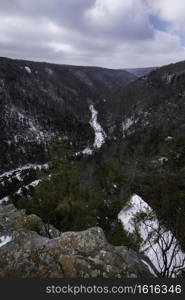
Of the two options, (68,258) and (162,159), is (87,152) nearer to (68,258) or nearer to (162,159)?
(162,159)

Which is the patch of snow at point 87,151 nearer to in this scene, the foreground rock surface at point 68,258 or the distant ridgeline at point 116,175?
the distant ridgeline at point 116,175

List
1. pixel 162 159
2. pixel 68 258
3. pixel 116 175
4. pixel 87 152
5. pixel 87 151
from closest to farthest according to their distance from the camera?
pixel 68 258
pixel 116 175
pixel 162 159
pixel 87 152
pixel 87 151

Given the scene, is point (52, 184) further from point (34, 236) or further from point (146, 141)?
point (146, 141)

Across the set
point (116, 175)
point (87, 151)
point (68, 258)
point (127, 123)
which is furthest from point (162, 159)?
point (127, 123)

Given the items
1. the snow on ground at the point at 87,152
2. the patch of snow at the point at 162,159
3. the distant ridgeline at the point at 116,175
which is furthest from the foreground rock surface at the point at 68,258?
the snow on ground at the point at 87,152

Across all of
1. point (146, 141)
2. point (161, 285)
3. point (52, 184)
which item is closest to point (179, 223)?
point (161, 285)

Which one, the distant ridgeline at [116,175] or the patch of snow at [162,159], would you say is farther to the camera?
the patch of snow at [162,159]

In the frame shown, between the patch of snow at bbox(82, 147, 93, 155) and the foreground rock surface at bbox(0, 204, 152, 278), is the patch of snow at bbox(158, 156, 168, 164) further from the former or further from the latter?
Answer: the patch of snow at bbox(82, 147, 93, 155)

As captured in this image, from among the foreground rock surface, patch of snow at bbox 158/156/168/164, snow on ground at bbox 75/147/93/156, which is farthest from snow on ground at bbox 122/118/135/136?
the foreground rock surface
